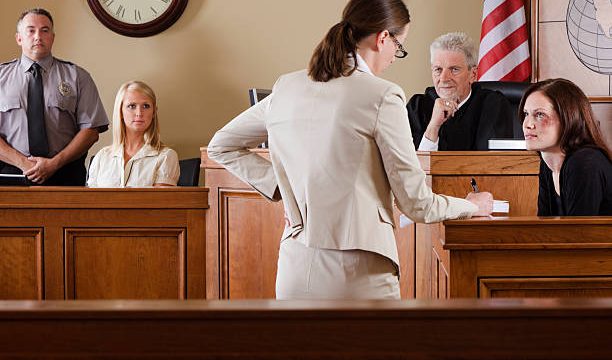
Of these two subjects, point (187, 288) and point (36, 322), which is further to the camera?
point (187, 288)

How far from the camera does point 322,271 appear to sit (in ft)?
8.02

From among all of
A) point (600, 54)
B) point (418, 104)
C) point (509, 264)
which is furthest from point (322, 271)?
point (600, 54)

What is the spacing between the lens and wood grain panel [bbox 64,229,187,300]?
13.4 ft

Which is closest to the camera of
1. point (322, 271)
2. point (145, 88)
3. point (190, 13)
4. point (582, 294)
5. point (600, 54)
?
point (322, 271)

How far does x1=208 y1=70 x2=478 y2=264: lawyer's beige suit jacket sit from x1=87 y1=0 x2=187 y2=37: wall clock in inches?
162

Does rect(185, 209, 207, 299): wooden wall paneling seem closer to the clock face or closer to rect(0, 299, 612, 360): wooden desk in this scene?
rect(0, 299, 612, 360): wooden desk

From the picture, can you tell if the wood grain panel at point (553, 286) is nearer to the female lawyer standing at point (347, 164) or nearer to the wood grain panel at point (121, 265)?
the female lawyer standing at point (347, 164)

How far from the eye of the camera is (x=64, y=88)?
217 inches

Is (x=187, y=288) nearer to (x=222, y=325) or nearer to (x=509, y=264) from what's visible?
(x=509, y=264)

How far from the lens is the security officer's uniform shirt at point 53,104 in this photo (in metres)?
5.46

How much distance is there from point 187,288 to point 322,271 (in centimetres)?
180

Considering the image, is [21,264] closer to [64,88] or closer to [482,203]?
[64,88]

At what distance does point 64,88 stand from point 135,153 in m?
0.83

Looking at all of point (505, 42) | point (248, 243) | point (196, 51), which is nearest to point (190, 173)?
point (196, 51)
